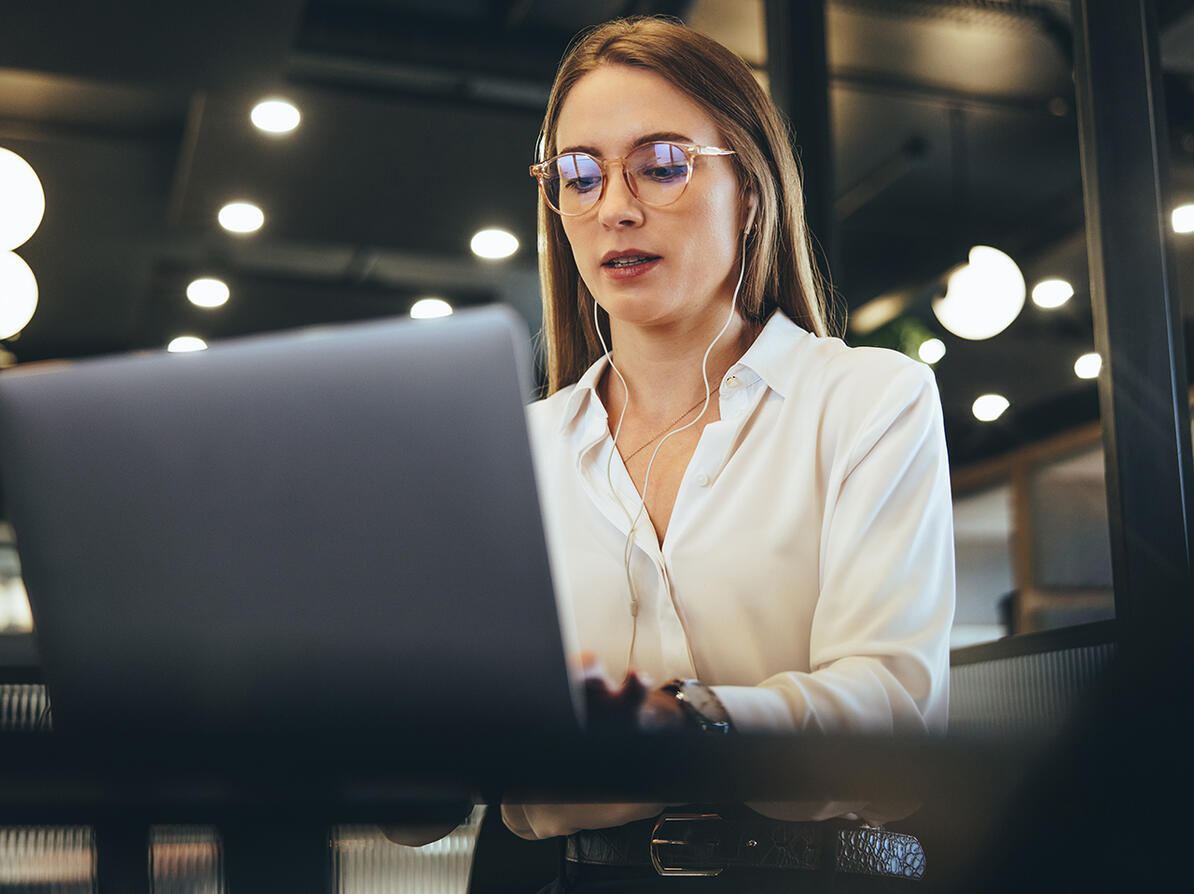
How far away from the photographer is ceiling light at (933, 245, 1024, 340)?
4398mm

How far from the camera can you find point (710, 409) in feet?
4.55

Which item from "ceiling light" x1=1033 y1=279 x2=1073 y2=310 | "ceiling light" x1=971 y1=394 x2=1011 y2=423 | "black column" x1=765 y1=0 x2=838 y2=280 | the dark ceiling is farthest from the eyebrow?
"ceiling light" x1=971 y1=394 x2=1011 y2=423

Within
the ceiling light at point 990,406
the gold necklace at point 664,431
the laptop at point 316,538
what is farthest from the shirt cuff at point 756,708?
the ceiling light at point 990,406

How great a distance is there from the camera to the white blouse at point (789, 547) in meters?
1.01

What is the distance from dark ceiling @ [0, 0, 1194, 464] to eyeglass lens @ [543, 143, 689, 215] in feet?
4.13

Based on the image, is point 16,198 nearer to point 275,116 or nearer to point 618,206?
point 275,116

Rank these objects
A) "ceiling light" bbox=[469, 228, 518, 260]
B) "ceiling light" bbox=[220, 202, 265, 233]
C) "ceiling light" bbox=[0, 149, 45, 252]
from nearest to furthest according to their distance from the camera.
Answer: "ceiling light" bbox=[0, 149, 45, 252]
"ceiling light" bbox=[220, 202, 265, 233]
"ceiling light" bbox=[469, 228, 518, 260]

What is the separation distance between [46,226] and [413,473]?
199 inches

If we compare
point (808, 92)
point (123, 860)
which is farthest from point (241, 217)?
point (123, 860)

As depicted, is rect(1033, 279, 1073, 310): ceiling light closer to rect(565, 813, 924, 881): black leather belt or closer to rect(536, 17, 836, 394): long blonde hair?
rect(536, 17, 836, 394): long blonde hair

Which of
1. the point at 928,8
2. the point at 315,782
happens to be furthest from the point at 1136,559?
the point at 928,8

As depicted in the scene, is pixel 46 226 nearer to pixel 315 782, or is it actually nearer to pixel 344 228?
pixel 344 228

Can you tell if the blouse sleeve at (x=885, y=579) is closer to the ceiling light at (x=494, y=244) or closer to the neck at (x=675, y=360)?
the neck at (x=675, y=360)

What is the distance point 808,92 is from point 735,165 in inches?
42.6
